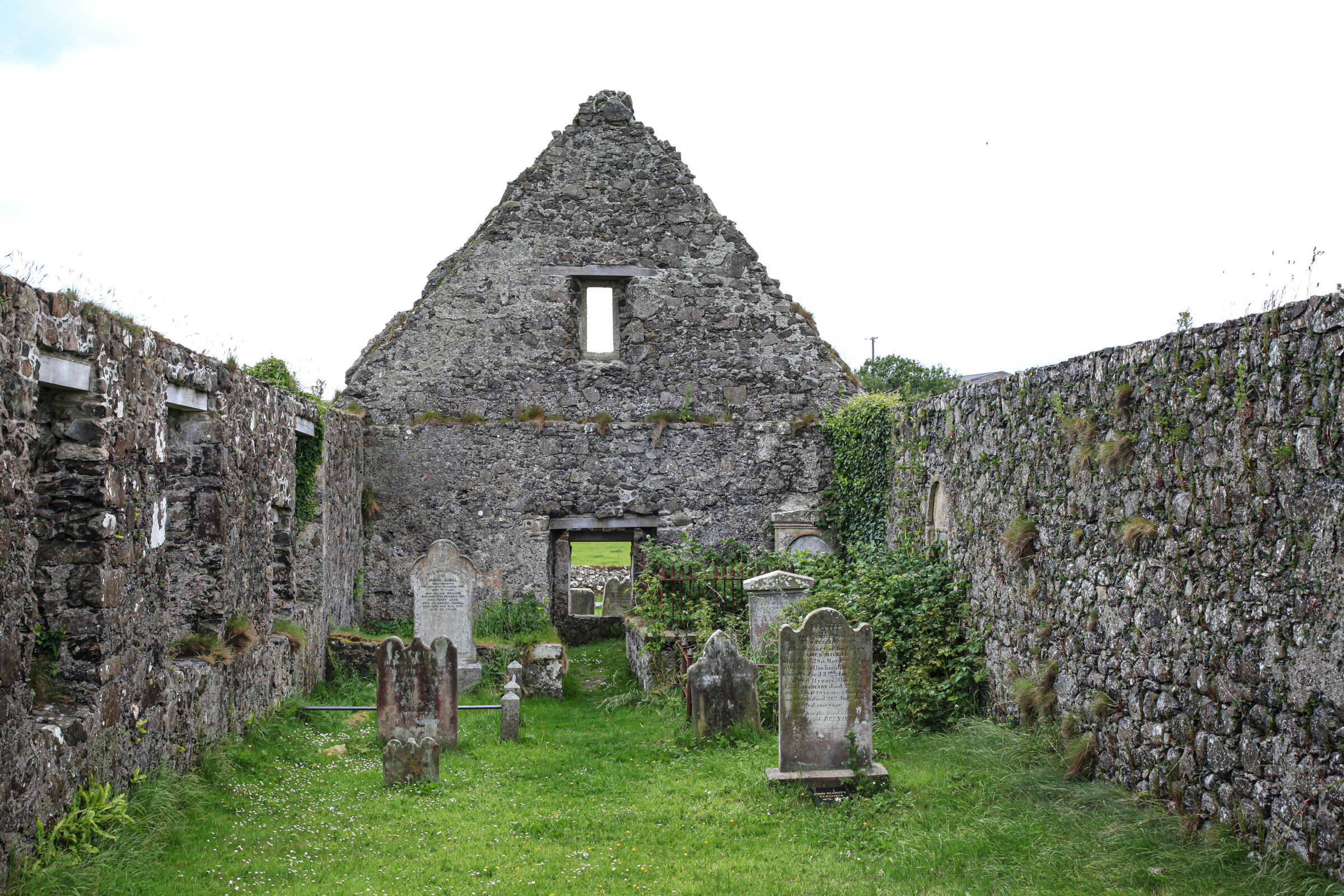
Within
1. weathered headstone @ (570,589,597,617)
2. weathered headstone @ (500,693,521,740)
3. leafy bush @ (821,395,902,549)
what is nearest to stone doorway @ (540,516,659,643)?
weathered headstone @ (570,589,597,617)

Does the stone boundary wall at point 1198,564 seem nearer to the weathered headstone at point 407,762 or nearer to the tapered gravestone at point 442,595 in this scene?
the weathered headstone at point 407,762

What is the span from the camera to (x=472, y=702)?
401 inches

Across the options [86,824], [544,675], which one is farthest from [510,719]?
[86,824]

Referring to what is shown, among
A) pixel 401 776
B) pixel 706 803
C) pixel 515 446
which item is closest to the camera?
pixel 706 803

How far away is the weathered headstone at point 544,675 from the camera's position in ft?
34.3

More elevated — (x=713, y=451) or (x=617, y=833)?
(x=713, y=451)

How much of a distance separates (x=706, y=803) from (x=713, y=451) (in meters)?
6.96

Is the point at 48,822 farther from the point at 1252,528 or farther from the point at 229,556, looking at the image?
the point at 1252,528

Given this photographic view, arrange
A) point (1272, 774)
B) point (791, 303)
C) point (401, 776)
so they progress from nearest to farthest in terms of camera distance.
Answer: point (1272, 774) < point (401, 776) < point (791, 303)

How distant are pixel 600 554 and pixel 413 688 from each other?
89.1 feet

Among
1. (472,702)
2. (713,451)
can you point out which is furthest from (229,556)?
(713,451)

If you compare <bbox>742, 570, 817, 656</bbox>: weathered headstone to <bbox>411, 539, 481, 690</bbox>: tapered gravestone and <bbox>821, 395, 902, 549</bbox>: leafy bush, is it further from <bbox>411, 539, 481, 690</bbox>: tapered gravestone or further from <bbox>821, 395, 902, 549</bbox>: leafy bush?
<bbox>411, 539, 481, 690</bbox>: tapered gravestone

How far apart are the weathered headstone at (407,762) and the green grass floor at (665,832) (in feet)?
0.51

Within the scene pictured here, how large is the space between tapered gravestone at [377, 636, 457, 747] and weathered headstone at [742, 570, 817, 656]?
326 cm
